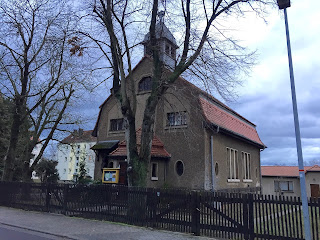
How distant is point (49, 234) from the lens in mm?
9195

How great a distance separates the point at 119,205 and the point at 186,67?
269 inches

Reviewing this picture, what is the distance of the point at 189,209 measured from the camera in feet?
32.1

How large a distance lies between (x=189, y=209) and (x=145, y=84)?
44.4ft

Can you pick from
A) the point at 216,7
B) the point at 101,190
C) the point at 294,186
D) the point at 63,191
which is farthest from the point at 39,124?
the point at 294,186

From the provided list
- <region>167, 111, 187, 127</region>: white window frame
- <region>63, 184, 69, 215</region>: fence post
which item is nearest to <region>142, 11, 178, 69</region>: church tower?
<region>167, 111, 187, 127</region>: white window frame

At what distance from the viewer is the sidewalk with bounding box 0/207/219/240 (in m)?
8.88

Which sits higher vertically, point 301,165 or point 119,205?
point 301,165

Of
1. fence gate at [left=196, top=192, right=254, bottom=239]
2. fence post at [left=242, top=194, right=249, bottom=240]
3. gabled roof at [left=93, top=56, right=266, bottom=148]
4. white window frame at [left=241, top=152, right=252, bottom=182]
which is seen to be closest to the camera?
fence post at [left=242, top=194, right=249, bottom=240]

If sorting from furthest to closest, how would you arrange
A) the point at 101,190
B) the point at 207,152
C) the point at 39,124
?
the point at 39,124 → the point at 207,152 → the point at 101,190

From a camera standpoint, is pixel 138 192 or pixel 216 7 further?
pixel 216 7

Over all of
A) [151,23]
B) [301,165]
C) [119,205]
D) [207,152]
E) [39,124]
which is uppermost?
[151,23]

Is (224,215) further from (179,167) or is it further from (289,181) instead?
(289,181)

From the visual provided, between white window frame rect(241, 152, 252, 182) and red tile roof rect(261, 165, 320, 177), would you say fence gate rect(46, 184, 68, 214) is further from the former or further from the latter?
red tile roof rect(261, 165, 320, 177)

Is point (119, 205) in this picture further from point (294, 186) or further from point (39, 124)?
point (294, 186)
